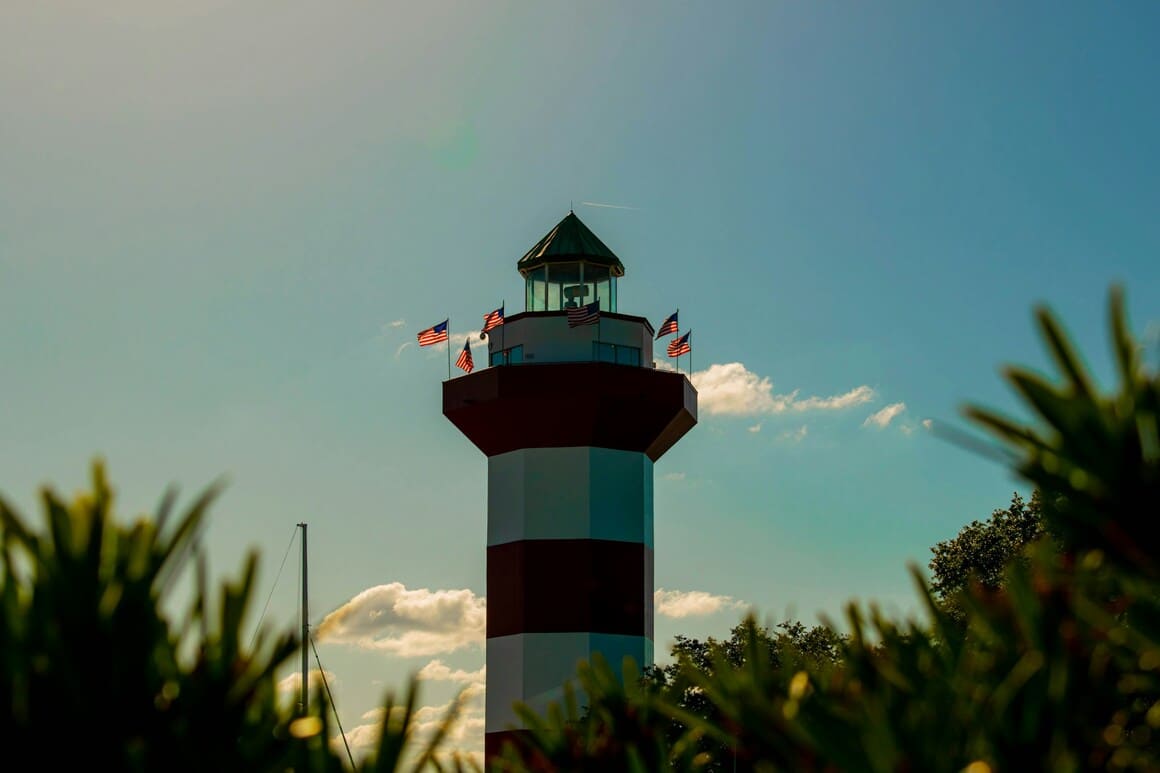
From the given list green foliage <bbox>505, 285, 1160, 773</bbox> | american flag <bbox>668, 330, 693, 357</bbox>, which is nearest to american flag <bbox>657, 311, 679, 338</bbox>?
american flag <bbox>668, 330, 693, 357</bbox>

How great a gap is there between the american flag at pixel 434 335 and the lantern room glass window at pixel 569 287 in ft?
9.94

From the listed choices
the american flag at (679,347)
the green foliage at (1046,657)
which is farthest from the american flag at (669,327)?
→ the green foliage at (1046,657)

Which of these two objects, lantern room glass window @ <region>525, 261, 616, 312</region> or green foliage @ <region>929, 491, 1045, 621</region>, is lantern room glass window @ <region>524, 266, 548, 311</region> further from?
green foliage @ <region>929, 491, 1045, 621</region>

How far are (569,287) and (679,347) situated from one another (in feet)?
14.4

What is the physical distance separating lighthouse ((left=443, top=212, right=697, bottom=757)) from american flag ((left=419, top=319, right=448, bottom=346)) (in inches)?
74.3

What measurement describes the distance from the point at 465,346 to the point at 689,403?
761 centimetres

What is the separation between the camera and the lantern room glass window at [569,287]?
153ft

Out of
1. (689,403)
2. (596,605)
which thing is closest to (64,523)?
(596,605)

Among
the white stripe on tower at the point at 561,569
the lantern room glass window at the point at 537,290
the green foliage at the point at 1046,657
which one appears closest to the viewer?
the green foliage at the point at 1046,657

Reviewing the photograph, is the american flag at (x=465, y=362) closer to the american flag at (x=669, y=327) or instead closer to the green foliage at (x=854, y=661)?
the american flag at (x=669, y=327)

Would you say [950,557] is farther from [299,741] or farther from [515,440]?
[299,741]

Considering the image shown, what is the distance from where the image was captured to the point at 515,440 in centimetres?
4222

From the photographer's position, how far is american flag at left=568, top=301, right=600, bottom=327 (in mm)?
43281

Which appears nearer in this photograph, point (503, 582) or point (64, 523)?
point (64, 523)
